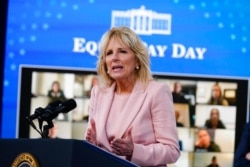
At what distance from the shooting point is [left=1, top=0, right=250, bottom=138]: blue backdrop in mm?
4664

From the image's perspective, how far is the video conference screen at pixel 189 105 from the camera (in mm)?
4586

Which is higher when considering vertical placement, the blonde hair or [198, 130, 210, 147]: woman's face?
the blonde hair

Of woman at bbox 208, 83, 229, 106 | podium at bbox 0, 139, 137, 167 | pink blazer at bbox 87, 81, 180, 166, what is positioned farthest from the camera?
woman at bbox 208, 83, 229, 106

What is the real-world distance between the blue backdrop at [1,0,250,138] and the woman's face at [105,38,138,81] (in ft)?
7.45

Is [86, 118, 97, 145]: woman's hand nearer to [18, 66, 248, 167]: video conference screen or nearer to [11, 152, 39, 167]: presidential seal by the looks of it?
[11, 152, 39, 167]: presidential seal

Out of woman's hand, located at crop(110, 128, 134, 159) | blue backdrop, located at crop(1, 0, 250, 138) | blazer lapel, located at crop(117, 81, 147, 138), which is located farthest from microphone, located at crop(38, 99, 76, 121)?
blue backdrop, located at crop(1, 0, 250, 138)

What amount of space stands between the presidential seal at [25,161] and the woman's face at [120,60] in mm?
760

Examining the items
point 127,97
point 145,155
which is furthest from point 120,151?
point 127,97

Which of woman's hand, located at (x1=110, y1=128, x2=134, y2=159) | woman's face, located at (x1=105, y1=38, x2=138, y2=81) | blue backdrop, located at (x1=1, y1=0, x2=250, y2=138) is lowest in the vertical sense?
woman's hand, located at (x1=110, y1=128, x2=134, y2=159)

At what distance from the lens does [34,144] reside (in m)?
1.69

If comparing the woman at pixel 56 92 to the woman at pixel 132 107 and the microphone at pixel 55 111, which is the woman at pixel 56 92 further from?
the microphone at pixel 55 111

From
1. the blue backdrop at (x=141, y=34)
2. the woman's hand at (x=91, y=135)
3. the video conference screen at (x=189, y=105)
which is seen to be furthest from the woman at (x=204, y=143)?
the woman's hand at (x=91, y=135)

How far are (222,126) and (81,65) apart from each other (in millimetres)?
1186

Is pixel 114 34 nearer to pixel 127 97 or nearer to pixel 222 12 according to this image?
pixel 127 97
